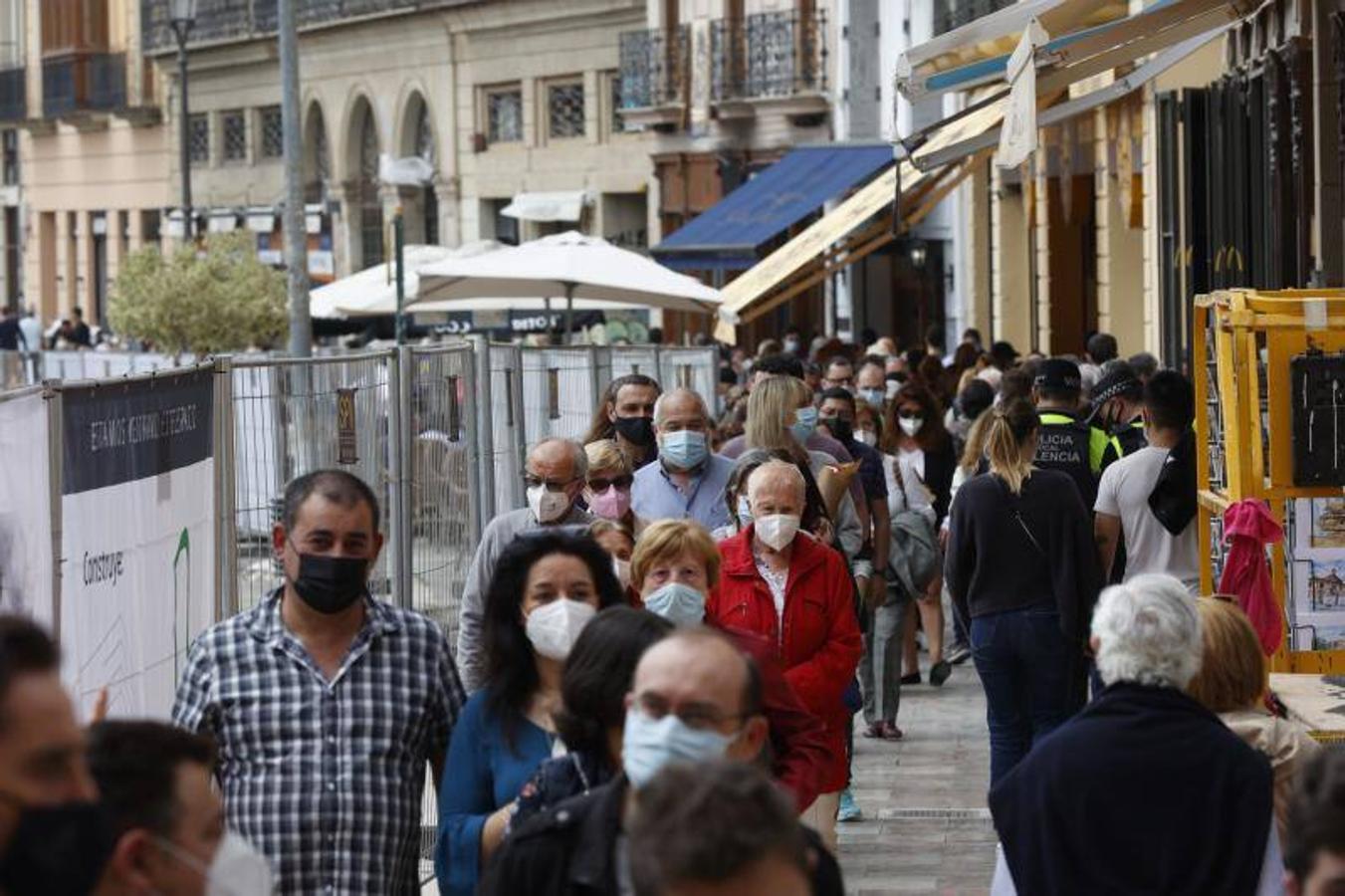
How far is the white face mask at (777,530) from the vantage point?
29.2 feet

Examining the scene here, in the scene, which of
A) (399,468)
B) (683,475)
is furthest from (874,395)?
(683,475)

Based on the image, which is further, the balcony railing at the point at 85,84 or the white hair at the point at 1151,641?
the balcony railing at the point at 85,84

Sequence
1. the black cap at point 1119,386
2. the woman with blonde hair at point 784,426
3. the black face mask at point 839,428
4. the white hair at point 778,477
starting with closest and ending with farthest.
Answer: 1. the white hair at point 778,477
2. the woman with blonde hair at point 784,426
3. the black cap at point 1119,386
4. the black face mask at point 839,428

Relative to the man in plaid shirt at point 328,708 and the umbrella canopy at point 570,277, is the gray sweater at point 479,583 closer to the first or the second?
the man in plaid shirt at point 328,708

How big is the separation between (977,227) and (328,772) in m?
28.1

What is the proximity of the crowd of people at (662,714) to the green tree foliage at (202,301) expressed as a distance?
26.2 metres

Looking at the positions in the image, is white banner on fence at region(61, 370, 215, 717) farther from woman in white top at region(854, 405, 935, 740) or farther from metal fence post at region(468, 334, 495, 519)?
woman in white top at region(854, 405, 935, 740)

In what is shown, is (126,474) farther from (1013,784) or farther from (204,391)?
(1013,784)

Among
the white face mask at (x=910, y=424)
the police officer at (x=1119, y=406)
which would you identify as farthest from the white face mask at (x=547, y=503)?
the white face mask at (x=910, y=424)

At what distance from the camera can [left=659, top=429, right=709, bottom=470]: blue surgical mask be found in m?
10.8

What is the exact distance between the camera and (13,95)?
71312 mm

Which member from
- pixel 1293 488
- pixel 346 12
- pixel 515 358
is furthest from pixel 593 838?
pixel 346 12

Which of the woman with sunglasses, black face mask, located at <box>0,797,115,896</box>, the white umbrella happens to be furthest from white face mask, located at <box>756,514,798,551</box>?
the white umbrella

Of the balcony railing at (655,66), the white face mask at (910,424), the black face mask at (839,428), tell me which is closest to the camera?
the black face mask at (839,428)
